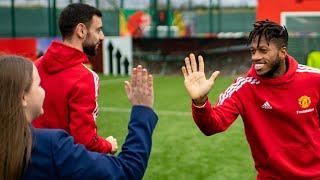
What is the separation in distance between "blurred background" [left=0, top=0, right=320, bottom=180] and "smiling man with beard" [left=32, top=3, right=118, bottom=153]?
3.26 metres

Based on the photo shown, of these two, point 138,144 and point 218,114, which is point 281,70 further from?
point 138,144

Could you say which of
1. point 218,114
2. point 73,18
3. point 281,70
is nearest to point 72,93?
point 73,18

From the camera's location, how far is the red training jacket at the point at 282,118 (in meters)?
3.36

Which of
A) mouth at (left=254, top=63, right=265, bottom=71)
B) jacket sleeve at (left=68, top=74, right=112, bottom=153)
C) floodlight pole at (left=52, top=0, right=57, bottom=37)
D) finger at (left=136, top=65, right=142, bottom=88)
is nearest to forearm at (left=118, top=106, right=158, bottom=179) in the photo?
finger at (left=136, top=65, right=142, bottom=88)

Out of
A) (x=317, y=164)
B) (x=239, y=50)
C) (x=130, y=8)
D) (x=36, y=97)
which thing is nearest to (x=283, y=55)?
(x=317, y=164)

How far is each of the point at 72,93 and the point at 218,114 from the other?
2.67 ft

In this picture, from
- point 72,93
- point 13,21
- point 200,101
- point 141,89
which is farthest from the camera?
point 13,21

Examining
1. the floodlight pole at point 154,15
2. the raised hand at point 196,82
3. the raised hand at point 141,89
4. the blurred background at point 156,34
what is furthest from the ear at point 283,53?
the floodlight pole at point 154,15

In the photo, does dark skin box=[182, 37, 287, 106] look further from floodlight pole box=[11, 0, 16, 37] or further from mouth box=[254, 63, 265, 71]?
floodlight pole box=[11, 0, 16, 37]

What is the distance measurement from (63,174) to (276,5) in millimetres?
12857

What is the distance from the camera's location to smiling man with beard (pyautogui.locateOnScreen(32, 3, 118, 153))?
126 inches

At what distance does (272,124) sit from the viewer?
11.2 ft

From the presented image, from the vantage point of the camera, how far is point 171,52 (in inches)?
725

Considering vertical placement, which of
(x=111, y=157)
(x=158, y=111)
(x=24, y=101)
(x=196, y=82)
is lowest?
(x=158, y=111)
